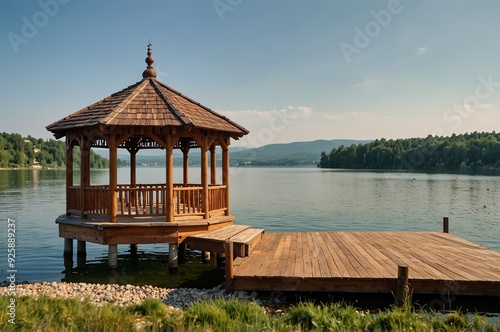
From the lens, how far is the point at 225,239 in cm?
1016

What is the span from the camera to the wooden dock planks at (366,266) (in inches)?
308

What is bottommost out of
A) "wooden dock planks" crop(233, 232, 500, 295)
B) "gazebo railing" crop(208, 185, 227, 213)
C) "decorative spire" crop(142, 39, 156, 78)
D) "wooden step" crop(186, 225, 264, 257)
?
"wooden dock planks" crop(233, 232, 500, 295)

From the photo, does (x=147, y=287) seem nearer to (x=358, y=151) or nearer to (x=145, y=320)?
(x=145, y=320)

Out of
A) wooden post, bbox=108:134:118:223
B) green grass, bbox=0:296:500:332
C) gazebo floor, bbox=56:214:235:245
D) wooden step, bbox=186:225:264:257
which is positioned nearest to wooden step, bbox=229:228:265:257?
wooden step, bbox=186:225:264:257

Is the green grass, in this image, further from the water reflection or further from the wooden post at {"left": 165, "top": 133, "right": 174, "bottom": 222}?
the wooden post at {"left": 165, "top": 133, "right": 174, "bottom": 222}

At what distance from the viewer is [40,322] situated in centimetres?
560

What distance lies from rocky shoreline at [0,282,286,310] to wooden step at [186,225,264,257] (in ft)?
3.48

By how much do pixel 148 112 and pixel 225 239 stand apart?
171 inches

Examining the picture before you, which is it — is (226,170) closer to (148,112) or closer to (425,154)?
(148,112)

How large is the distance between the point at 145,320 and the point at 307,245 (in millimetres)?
6001

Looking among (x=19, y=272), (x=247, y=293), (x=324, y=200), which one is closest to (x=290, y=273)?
(x=247, y=293)

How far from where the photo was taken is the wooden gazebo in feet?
35.4

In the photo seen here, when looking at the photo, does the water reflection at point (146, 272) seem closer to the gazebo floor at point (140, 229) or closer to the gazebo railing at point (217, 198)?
the gazebo floor at point (140, 229)

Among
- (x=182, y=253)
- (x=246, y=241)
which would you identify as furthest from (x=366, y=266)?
(x=182, y=253)
